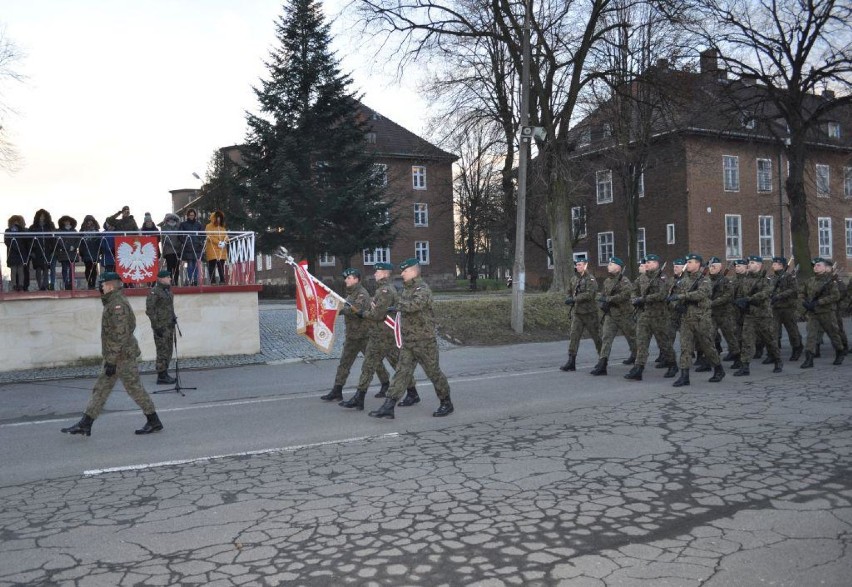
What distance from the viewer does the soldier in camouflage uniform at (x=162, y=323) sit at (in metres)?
11.9

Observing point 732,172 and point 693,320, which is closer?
point 693,320

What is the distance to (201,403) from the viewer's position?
10.0 metres

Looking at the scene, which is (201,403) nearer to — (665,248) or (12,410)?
(12,410)

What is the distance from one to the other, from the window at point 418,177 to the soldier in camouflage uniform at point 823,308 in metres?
41.8

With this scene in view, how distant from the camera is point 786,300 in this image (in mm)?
13133

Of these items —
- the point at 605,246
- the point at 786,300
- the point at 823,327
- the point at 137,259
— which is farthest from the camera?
the point at 605,246

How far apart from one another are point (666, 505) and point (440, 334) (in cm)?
1238

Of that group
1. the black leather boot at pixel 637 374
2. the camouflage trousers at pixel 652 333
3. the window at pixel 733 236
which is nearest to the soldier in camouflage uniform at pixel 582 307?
the camouflage trousers at pixel 652 333

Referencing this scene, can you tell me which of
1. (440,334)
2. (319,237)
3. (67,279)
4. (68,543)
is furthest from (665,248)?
(68,543)

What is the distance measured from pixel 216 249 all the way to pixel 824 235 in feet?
152

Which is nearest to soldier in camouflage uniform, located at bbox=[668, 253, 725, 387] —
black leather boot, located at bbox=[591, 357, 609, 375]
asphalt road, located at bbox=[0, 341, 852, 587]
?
asphalt road, located at bbox=[0, 341, 852, 587]

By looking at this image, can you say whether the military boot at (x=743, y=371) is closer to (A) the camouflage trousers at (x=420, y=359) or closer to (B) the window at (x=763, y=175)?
(A) the camouflage trousers at (x=420, y=359)

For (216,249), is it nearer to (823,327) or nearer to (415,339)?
(415,339)

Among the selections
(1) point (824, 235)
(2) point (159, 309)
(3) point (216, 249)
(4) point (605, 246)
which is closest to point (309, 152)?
(3) point (216, 249)
